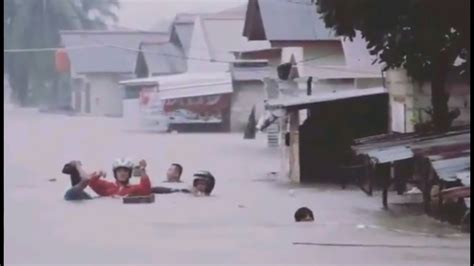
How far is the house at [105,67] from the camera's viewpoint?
3912mm

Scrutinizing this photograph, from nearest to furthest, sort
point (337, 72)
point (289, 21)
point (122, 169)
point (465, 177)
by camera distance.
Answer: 1. point (465, 177)
2. point (122, 169)
3. point (289, 21)
4. point (337, 72)

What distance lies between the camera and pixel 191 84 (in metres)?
4.00

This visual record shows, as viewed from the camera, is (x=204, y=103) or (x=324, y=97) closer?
(x=204, y=103)

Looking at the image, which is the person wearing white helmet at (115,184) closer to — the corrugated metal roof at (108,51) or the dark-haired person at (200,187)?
the dark-haired person at (200,187)

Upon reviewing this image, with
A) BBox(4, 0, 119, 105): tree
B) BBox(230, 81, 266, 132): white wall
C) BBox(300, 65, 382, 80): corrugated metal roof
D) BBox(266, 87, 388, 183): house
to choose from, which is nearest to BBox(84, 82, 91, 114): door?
BBox(4, 0, 119, 105): tree

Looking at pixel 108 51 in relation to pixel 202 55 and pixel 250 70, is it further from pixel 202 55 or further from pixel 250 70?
pixel 250 70

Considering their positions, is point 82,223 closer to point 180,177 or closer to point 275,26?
point 180,177

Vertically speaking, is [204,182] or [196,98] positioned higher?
[196,98]

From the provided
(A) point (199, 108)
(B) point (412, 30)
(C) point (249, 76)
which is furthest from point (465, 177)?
(A) point (199, 108)

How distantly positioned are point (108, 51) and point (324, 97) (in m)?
0.81

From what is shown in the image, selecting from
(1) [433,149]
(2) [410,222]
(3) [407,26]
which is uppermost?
(3) [407,26]

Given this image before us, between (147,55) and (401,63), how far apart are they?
776 millimetres

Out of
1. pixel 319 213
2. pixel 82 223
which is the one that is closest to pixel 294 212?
pixel 319 213

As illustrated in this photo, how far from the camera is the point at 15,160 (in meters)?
3.84
